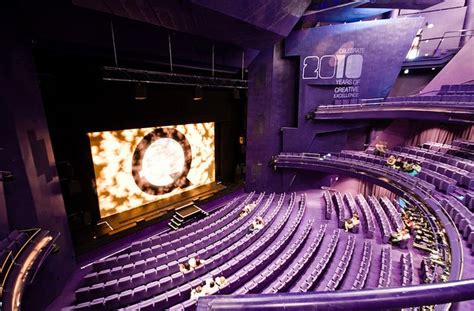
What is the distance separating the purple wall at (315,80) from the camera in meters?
13.7

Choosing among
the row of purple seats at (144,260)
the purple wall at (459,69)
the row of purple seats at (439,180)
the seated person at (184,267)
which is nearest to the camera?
the row of purple seats at (144,260)

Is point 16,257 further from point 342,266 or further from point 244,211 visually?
point 342,266

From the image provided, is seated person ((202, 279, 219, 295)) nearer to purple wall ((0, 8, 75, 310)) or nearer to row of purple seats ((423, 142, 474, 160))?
purple wall ((0, 8, 75, 310))

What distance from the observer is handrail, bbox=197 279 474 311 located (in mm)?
1020

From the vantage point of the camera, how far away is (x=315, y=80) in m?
14.4

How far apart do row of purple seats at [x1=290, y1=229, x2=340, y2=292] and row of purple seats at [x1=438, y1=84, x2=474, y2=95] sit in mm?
9609

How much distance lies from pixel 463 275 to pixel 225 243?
6.48m

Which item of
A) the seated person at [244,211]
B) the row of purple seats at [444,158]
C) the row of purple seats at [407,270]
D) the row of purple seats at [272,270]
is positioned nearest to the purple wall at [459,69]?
the row of purple seats at [444,158]

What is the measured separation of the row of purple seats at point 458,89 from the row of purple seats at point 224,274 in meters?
10.9

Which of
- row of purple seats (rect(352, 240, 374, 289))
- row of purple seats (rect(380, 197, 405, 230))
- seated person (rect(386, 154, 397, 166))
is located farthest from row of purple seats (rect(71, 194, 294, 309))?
seated person (rect(386, 154, 397, 166))

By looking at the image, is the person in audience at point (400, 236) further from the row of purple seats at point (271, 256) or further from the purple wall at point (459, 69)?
the purple wall at point (459, 69)

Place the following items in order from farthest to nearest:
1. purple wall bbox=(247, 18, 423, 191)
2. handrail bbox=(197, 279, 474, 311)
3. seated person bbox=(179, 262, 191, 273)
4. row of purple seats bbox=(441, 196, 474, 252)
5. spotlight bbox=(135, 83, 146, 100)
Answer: purple wall bbox=(247, 18, 423, 191), spotlight bbox=(135, 83, 146, 100), seated person bbox=(179, 262, 191, 273), row of purple seats bbox=(441, 196, 474, 252), handrail bbox=(197, 279, 474, 311)

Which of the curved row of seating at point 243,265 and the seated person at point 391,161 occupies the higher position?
the seated person at point 391,161

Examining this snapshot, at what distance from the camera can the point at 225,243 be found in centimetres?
880
